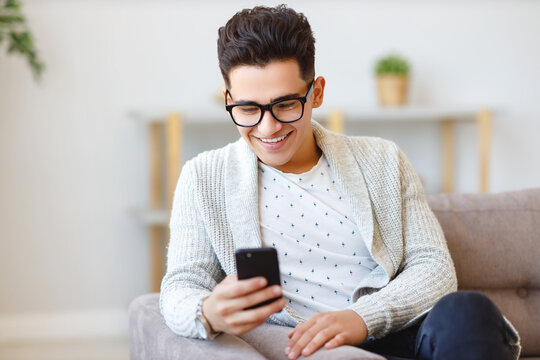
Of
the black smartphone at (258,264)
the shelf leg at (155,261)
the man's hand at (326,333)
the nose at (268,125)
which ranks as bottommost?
the shelf leg at (155,261)

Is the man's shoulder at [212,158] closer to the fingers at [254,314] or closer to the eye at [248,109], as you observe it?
the eye at [248,109]

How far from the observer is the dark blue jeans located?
1.04 m

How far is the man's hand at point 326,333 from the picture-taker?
109cm

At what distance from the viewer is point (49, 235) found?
2898 millimetres

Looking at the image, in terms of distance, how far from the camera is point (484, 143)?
9.43 feet

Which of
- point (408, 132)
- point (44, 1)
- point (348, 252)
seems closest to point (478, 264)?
point (348, 252)

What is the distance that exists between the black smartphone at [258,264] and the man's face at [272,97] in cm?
32

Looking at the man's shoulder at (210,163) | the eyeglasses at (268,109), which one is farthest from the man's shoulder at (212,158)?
the eyeglasses at (268,109)

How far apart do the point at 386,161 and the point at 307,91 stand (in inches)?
10.5

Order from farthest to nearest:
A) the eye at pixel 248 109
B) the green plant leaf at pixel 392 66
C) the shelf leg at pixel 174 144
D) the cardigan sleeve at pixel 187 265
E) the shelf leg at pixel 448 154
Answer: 1. the shelf leg at pixel 448 154
2. the green plant leaf at pixel 392 66
3. the shelf leg at pixel 174 144
4. the eye at pixel 248 109
5. the cardigan sleeve at pixel 187 265

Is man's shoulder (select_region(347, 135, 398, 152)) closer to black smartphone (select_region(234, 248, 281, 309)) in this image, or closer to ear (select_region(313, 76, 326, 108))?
ear (select_region(313, 76, 326, 108))

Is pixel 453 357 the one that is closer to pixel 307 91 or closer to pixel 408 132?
pixel 307 91

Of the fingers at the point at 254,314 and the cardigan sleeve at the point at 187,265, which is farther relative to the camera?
the cardigan sleeve at the point at 187,265

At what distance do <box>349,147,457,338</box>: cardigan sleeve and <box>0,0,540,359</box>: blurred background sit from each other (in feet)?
4.64
